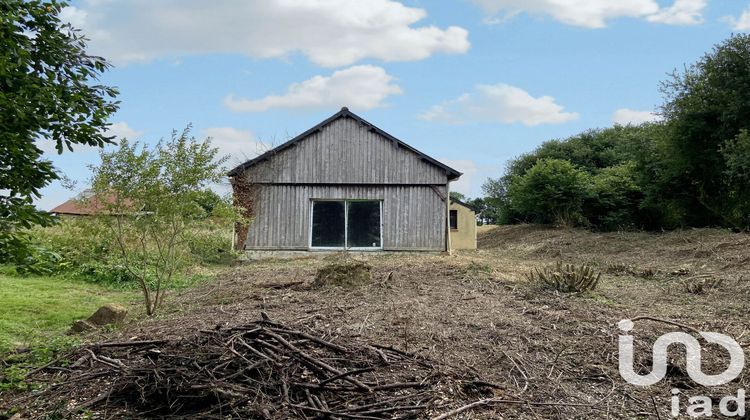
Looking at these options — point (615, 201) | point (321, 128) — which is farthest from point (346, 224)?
point (615, 201)

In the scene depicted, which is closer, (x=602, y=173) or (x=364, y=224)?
(x=364, y=224)

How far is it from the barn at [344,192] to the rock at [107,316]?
1072 cm

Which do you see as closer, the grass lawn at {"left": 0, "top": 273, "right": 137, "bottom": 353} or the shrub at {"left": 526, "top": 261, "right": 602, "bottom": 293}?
the grass lawn at {"left": 0, "top": 273, "right": 137, "bottom": 353}

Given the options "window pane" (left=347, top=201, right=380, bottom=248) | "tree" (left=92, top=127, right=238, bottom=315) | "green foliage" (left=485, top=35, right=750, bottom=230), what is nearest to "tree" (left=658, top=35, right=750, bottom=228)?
"green foliage" (left=485, top=35, right=750, bottom=230)

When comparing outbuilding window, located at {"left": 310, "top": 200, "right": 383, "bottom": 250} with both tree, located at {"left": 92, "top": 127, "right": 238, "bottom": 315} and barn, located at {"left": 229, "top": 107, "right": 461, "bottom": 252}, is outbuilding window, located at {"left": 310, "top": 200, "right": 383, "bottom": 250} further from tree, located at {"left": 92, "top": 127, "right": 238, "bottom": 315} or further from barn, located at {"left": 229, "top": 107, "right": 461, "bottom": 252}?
tree, located at {"left": 92, "top": 127, "right": 238, "bottom": 315}

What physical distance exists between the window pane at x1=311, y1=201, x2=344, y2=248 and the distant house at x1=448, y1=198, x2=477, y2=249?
1053 centimetres

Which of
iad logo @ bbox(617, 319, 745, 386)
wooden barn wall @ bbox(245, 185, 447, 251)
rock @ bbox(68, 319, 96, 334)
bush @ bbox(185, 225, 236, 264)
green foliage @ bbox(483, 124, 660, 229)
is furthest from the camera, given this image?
green foliage @ bbox(483, 124, 660, 229)

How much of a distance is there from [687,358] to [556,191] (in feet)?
78.1

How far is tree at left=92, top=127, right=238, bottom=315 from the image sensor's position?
8938 millimetres

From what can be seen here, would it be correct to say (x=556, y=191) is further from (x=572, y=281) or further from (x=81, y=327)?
(x=81, y=327)

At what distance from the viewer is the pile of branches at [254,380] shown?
434cm

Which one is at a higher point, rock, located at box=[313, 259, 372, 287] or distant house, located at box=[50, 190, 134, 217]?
distant house, located at box=[50, 190, 134, 217]

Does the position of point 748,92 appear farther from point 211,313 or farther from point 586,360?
point 211,313

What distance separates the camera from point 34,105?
542 cm
